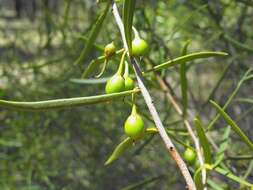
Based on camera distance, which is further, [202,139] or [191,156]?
[191,156]

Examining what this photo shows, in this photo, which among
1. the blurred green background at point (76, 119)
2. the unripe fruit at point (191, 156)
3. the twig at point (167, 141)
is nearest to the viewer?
the twig at point (167, 141)

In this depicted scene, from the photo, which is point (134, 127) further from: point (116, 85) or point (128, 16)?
point (128, 16)

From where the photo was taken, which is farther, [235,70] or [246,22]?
[246,22]

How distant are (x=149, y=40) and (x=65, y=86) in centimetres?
101

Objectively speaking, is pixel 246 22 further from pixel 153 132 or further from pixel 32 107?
pixel 32 107

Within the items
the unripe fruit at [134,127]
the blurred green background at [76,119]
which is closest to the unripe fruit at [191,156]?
the unripe fruit at [134,127]

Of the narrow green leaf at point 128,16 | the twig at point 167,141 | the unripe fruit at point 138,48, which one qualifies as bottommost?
the twig at point 167,141

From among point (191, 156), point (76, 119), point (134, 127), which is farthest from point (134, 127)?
point (76, 119)

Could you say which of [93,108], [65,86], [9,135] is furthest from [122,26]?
[93,108]

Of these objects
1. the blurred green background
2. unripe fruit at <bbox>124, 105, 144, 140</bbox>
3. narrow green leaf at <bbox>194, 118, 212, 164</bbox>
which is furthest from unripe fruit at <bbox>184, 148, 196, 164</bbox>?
the blurred green background

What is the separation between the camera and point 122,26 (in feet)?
2.81

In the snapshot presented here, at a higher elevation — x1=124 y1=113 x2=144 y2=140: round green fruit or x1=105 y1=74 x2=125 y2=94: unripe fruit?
x1=105 y1=74 x2=125 y2=94: unripe fruit

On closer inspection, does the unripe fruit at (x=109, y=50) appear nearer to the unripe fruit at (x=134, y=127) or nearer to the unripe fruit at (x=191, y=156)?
the unripe fruit at (x=134, y=127)

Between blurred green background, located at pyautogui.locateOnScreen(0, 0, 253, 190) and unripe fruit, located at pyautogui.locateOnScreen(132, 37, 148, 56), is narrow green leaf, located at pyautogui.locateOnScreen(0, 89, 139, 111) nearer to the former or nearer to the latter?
unripe fruit, located at pyautogui.locateOnScreen(132, 37, 148, 56)
